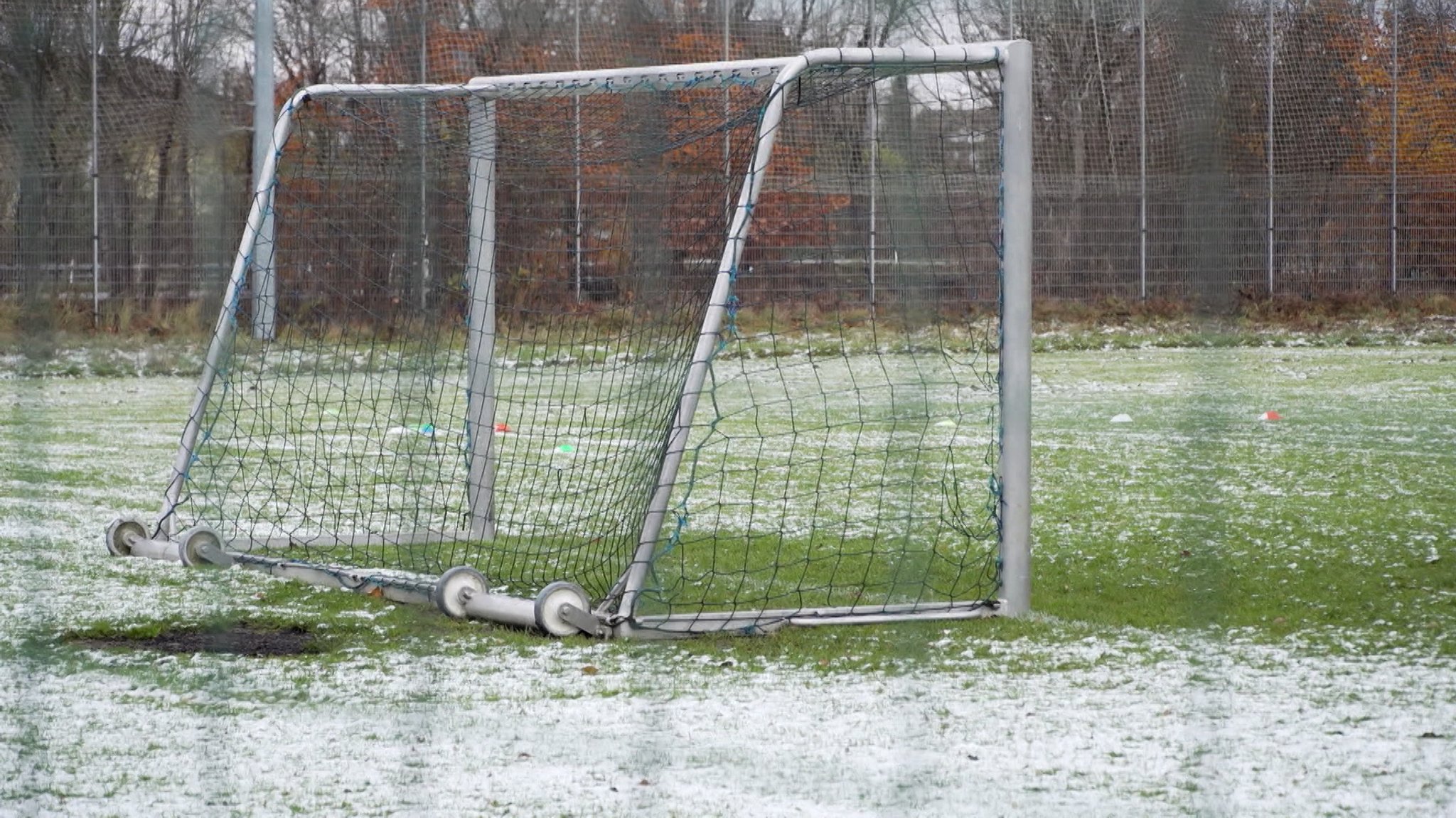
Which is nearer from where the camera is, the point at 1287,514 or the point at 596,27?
the point at 1287,514

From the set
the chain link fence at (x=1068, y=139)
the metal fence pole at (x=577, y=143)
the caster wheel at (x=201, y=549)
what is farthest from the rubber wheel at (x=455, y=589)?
the chain link fence at (x=1068, y=139)

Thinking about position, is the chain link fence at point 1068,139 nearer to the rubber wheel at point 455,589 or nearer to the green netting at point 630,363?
the green netting at point 630,363

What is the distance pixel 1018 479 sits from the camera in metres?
3.88

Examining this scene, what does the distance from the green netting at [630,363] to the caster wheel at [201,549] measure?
23cm

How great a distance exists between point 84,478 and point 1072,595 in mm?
4317

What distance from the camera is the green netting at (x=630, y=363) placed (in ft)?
15.2

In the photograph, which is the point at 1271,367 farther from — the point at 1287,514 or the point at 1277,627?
the point at 1277,627

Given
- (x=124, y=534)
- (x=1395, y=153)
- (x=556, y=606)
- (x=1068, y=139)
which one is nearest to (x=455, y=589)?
(x=556, y=606)

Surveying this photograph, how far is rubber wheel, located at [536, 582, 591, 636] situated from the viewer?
364 cm

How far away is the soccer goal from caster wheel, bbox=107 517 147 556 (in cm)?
1

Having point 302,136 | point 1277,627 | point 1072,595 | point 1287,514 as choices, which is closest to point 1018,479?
point 1072,595

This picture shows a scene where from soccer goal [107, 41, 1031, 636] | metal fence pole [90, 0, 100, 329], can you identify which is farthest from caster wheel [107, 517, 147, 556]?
metal fence pole [90, 0, 100, 329]

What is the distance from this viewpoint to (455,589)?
388 cm

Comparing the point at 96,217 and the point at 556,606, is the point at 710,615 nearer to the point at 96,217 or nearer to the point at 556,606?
the point at 556,606
